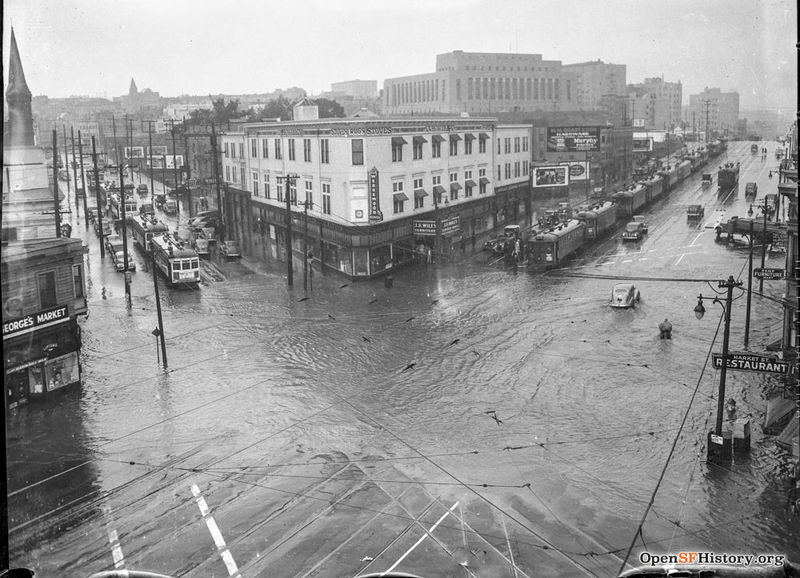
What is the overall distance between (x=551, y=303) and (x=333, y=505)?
2361 cm

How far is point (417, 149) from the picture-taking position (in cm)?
5034

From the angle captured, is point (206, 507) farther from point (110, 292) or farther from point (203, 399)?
point (110, 292)

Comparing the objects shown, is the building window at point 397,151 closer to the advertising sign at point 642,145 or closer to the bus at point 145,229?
the bus at point 145,229

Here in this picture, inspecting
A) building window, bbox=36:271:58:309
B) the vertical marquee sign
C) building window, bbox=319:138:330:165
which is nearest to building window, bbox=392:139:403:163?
the vertical marquee sign

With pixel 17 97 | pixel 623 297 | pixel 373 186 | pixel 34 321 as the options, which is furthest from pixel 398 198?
pixel 17 97

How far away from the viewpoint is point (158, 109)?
16338 centimetres

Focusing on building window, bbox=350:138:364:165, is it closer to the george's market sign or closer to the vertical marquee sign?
the vertical marquee sign

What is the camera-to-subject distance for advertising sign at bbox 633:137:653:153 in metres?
117

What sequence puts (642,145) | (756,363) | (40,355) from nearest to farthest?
(756,363), (40,355), (642,145)

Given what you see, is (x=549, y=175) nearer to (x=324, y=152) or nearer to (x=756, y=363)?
(x=324, y=152)

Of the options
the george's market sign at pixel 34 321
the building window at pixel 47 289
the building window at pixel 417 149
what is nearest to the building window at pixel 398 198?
the building window at pixel 417 149

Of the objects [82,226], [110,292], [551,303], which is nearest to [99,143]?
[82,226]

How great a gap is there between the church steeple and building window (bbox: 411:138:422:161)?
24.1 meters

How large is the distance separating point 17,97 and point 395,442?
15984 millimetres
